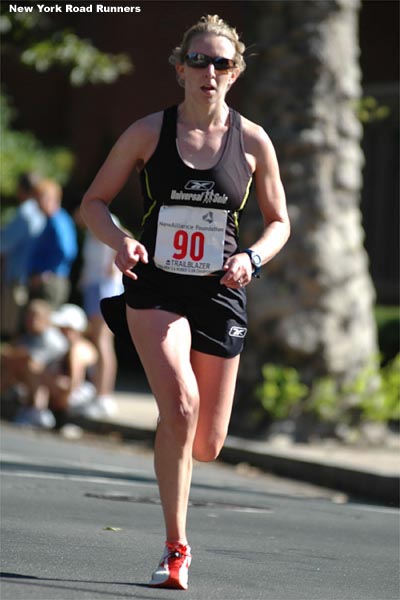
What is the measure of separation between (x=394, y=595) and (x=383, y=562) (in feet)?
3.01

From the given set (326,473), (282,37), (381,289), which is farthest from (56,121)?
(326,473)

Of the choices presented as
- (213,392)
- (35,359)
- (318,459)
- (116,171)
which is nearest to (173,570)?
(213,392)

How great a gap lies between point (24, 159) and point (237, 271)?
17.2 meters

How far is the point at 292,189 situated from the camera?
42.1 ft

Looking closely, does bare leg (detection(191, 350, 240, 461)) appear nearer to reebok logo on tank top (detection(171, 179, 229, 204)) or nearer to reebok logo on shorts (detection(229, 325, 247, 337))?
reebok logo on shorts (detection(229, 325, 247, 337))

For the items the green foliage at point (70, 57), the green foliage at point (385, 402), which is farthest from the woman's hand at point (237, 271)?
the green foliage at point (70, 57)

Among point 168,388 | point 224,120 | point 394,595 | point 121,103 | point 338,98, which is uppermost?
point 121,103

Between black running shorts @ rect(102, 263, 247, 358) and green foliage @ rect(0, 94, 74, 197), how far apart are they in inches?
625

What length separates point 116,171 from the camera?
19.2 ft

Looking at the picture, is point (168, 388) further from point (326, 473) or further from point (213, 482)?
point (326, 473)

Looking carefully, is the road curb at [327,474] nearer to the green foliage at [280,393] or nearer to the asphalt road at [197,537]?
the asphalt road at [197,537]

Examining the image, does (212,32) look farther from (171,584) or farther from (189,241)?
(171,584)

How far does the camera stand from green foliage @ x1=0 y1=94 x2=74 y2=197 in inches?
870

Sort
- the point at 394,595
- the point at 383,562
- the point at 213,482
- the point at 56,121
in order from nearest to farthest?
the point at 394,595, the point at 383,562, the point at 213,482, the point at 56,121
